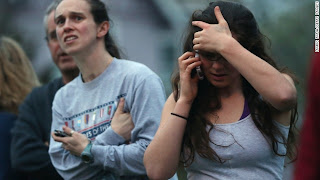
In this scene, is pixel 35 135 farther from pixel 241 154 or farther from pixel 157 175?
pixel 241 154

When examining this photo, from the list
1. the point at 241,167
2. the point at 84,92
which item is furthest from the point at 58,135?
the point at 241,167

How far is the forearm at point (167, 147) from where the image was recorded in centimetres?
338

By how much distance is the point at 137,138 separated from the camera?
13.8ft

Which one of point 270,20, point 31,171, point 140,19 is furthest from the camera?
point 140,19

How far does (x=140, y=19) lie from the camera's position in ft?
70.4

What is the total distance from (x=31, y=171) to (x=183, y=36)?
1.79 metres

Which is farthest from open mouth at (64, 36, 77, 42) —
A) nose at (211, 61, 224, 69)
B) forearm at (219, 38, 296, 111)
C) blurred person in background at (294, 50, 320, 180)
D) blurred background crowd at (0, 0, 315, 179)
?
blurred person in background at (294, 50, 320, 180)

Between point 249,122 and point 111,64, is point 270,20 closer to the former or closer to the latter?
point 111,64

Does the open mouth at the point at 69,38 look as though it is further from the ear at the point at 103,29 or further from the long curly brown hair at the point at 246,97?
the long curly brown hair at the point at 246,97

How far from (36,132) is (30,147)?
6.2 inches

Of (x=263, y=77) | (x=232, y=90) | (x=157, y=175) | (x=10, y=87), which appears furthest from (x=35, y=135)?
(x=263, y=77)

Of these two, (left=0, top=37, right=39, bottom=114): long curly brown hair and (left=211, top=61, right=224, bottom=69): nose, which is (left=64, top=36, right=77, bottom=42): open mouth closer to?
(left=0, top=37, right=39, bottom=114): long curly brown hair

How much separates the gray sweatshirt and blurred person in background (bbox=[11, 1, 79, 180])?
1.50ft

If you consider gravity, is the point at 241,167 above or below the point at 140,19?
above
